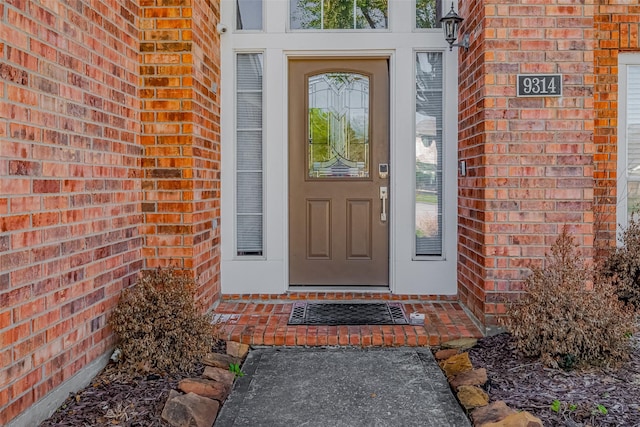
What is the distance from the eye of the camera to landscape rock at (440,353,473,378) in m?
3.10

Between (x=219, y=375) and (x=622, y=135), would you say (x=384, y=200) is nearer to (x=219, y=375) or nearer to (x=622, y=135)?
(x=622, y=135)

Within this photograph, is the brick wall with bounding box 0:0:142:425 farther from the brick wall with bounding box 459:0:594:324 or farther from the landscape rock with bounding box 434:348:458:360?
the brick wall with bounding box 459:0:594:324

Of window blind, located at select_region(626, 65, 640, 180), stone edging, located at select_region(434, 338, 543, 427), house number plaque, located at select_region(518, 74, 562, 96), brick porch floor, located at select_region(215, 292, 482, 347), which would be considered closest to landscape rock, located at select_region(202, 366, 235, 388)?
brick porch floor, located at select_region(215, 292, 482, 347)

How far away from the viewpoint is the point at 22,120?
2363 millimetres

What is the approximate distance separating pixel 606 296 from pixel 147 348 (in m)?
2.81

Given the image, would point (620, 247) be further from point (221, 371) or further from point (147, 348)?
point (147, 348)

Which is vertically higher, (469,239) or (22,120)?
(22,120)

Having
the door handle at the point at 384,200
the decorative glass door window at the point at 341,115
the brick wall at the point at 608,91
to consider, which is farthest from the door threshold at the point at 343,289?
the brick wall at the point at 608,91

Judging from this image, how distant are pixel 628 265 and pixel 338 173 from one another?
252 cm

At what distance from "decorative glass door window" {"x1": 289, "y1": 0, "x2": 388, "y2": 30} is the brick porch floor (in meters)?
2.50

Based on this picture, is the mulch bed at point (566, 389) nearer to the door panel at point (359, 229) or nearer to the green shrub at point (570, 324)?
the green shrub at point (570, 324)

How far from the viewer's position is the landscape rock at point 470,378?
287 centimetres

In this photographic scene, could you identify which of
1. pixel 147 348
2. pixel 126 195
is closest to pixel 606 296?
pixel 147 348

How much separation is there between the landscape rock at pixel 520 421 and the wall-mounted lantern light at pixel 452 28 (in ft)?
9.44
